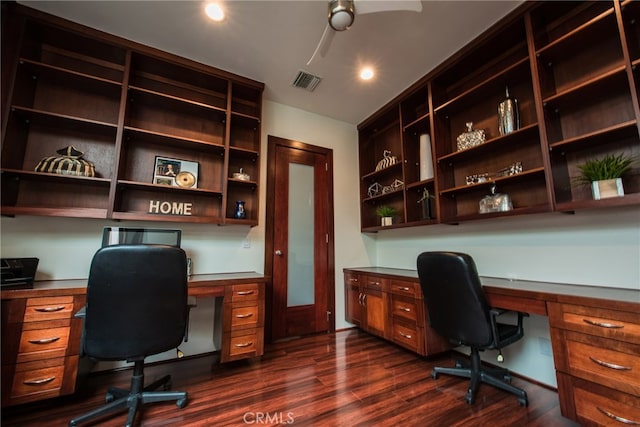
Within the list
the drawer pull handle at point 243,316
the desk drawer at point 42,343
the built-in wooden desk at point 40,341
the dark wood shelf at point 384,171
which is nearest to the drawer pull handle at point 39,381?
the built-in wooden desk at point 40,341

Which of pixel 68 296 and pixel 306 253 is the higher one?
pixel 306 253

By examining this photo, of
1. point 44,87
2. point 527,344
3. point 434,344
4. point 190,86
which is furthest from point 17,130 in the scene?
point 527,344

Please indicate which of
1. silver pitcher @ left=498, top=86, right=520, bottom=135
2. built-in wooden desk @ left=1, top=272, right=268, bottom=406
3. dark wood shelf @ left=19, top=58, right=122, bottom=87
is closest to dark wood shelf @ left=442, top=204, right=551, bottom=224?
silver pitcher @ left=498, top=86, right=520, bottom=135

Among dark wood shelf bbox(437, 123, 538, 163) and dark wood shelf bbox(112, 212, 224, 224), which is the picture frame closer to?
dark wood shelf bbox(112, 212, 224, 224)

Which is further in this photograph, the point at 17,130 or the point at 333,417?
the point at 17,130

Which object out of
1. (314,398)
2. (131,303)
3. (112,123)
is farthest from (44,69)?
(314,398)

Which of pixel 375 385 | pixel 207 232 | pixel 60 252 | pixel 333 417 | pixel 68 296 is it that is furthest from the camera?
pixel 207 232

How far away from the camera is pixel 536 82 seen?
191 centimetres

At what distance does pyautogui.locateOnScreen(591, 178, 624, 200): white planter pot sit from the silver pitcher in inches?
29.4

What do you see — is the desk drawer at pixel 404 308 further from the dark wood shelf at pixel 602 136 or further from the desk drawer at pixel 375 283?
the dark wood shelf at pixel 602 136

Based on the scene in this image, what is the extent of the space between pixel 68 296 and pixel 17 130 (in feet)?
4.89

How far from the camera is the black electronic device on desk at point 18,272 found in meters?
1.78

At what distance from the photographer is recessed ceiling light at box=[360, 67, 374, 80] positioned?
8.90 ft

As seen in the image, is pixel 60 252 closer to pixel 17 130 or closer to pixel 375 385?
pixel 17 130
